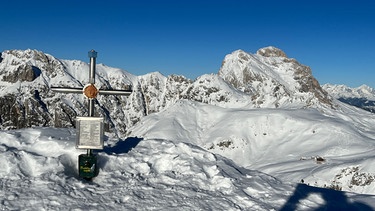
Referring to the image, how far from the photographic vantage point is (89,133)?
11.4 metres

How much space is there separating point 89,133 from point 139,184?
90.9 inches

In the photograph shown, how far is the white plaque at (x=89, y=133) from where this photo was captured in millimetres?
11336

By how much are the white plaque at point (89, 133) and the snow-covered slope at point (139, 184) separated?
1026mm

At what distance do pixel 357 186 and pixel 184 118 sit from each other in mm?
89912

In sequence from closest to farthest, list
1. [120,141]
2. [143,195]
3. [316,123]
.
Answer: [143,195] < [120,141] < [316,123]

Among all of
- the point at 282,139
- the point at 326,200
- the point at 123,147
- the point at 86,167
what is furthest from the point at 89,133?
the point at 282,139

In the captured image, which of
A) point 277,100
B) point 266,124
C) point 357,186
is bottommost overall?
point 357,186

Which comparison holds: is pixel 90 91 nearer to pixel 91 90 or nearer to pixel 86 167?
pixel 91 90

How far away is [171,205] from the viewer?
10.2 metres

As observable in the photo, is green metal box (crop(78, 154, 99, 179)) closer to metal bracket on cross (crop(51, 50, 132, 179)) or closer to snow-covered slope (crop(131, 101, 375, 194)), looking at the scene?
metal bracket on cross (crop(51, 50, 132, 179))

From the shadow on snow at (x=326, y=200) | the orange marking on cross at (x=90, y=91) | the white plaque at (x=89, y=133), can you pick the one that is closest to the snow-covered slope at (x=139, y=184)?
the shadow on snow at (x=326, y=200)

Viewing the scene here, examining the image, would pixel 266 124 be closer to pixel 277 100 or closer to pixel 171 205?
pixel 277 100

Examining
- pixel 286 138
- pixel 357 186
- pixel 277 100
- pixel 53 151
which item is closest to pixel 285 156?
pixel 286 138

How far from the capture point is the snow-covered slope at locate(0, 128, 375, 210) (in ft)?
32.6
